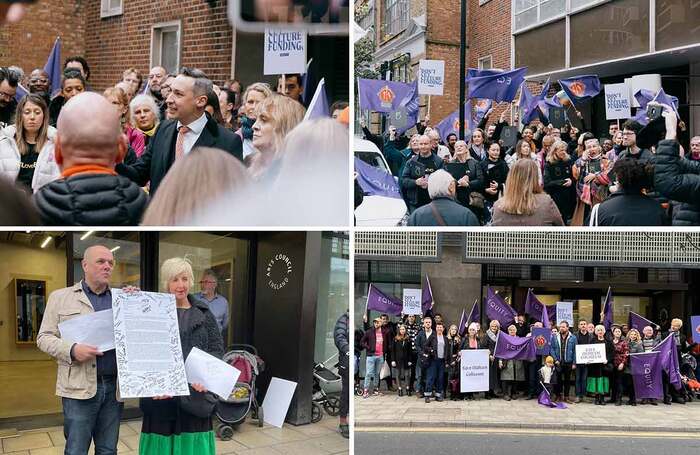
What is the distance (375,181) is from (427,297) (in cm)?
157

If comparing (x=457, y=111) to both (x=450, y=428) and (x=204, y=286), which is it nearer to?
(x=204, y=286)

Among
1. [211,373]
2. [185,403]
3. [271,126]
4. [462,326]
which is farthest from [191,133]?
[462,326]

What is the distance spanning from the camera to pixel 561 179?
11.4 feet

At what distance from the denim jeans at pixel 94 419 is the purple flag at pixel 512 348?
3.24 metres

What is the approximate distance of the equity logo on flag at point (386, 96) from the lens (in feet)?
10.5

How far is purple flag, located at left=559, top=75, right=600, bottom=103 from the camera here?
12.0 feet

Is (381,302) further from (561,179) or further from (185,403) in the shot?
(185,403)

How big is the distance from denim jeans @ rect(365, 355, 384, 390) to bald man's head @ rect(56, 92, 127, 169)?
7.43 ft

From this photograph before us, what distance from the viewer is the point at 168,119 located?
2.89 meters

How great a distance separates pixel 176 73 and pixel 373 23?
0.91m

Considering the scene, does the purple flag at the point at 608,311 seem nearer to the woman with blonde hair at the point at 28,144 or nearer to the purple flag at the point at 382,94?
the purple flag at the point at 382,94

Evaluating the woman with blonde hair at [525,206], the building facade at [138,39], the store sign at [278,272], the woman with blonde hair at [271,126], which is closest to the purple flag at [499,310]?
the woman with blonde hair at [525,206]

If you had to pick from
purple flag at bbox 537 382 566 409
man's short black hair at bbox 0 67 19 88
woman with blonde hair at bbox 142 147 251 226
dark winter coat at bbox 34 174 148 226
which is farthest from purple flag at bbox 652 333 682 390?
man's short black hair at bbox 0 67 19 88

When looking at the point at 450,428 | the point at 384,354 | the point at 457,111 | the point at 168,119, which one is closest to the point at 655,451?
the point at 450,428
